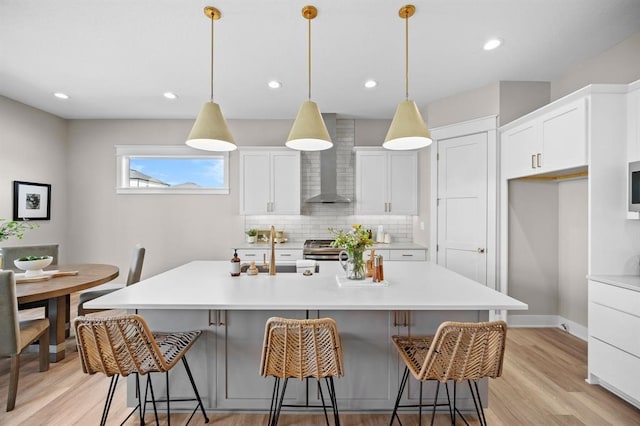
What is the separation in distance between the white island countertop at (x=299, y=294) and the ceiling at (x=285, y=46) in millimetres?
2035

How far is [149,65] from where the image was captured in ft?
10.3

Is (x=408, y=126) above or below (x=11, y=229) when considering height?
above

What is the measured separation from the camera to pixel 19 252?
129 inches

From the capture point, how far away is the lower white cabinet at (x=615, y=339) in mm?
2012

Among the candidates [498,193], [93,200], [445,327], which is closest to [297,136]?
[445,327]

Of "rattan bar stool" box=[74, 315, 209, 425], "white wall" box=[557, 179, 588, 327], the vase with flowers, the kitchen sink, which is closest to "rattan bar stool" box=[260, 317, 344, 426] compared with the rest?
"rattan bar stool" box=[74, 315, 209, 425]

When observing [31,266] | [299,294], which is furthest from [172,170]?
[299,294]

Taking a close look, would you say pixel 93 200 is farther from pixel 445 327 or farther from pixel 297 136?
pixel 445 327

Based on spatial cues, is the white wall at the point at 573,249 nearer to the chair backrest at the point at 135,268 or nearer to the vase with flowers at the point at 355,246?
the vase with flowers at the point at 355,246

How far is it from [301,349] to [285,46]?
2566mm

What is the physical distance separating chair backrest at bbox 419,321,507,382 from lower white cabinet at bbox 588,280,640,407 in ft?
4.12

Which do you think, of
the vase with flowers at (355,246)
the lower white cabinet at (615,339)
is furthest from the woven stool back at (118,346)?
the lower white cabinet at (615,339)

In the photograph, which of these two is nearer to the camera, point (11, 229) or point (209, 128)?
point (209, 128)

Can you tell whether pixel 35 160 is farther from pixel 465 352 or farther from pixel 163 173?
pixel 465 352
